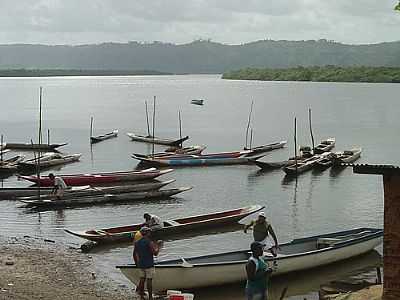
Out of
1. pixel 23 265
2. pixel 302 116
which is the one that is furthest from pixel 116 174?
pixel 302 116

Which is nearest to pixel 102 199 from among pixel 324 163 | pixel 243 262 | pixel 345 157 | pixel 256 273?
pixel 243 262

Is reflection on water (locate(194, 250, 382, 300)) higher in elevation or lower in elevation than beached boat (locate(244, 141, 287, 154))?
lower

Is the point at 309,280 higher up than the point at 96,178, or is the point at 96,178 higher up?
the point at 96,178

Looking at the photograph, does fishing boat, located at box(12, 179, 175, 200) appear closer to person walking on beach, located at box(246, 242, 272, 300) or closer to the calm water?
the calm water

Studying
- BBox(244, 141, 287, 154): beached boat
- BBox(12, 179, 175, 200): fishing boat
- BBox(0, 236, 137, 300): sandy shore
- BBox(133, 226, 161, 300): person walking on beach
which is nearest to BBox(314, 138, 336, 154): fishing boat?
BBox(244, 141, 287, 154): beached boat

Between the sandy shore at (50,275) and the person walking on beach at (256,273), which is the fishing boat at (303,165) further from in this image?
the person walking on beach at (256,273)

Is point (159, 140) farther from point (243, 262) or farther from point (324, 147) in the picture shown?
point (243, 262)

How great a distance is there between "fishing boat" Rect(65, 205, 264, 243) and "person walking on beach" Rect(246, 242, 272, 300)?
10176 mm

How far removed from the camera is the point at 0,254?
2086 centimetres

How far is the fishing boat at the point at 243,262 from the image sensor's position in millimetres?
16984

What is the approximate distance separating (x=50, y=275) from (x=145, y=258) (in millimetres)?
4196

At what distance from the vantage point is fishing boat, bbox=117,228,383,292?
1698cm

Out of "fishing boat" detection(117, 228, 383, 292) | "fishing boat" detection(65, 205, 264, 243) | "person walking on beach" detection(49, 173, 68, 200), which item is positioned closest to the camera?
"fishing boat" detection(117, 228, 383, 292)

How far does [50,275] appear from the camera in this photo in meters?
18.7
